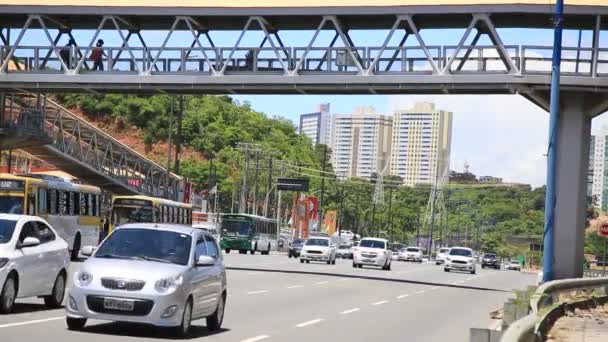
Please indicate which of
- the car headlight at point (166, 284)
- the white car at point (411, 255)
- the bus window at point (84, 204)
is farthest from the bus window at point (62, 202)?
the white car at point (411, 255)

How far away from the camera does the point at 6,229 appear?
56.3ft

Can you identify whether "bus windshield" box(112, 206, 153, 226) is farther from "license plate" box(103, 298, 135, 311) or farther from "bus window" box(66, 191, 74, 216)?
"license plate" box(103, 298, 135, 311)

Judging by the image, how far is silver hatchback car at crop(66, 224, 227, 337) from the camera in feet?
45.5

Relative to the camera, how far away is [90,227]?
148 ft

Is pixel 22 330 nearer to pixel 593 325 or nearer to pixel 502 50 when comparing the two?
pixel 593 325

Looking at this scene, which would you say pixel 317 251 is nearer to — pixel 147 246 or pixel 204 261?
pixel 147 246

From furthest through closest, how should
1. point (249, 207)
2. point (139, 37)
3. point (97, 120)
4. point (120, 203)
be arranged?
point (97, 120) → point (249, 207) → point (120, 203) → point (139, 37)

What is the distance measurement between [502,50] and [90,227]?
60.4 ft

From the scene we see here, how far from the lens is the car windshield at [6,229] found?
16.9 metres

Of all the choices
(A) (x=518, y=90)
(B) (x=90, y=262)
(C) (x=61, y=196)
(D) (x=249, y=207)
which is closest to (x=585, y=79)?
(A) (x=518, y=90)

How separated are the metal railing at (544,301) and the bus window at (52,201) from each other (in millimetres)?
19524

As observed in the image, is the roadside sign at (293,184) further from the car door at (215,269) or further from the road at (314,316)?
the car door at (215,269)

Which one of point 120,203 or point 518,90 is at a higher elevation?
point 518,90

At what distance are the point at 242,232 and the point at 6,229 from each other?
57751mm
